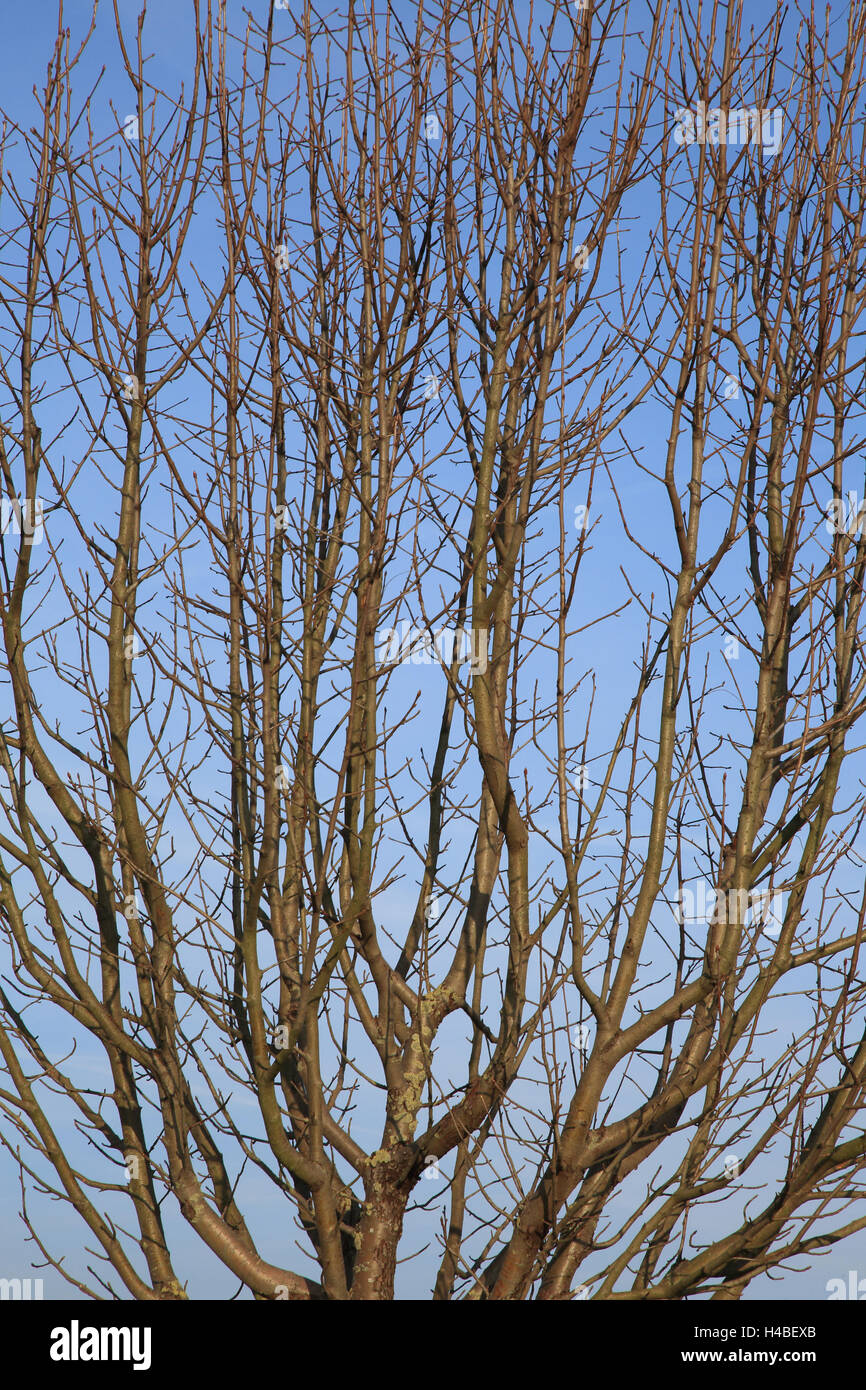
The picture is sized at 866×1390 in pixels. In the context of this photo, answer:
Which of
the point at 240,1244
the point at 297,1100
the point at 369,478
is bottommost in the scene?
the point at 240,1244

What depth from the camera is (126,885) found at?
14.3 feet

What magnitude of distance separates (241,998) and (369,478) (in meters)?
1.76

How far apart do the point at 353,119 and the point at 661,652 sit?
2.26 meters

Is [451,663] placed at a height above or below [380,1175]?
above

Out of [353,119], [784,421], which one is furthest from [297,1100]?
[353,119]

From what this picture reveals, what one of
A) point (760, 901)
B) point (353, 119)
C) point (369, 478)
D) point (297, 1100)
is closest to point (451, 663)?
point (369, 478)

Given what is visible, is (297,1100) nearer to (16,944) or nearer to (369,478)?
(16,944)
